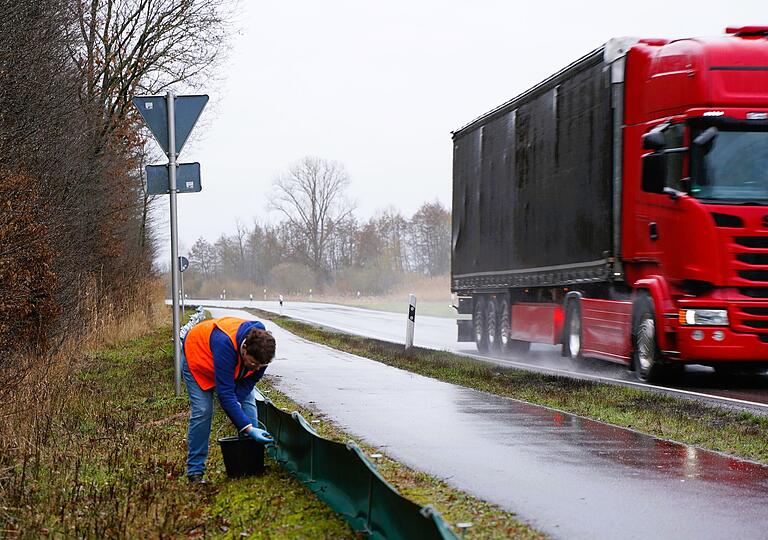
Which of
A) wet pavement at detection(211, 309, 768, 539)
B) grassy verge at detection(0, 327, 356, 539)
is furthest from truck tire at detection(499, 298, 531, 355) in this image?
grassy verge at detection(0, 327, 356, 539)

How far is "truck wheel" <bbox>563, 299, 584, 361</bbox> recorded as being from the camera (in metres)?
17.8

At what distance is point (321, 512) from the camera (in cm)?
695

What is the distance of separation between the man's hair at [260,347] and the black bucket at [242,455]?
40.6 inches

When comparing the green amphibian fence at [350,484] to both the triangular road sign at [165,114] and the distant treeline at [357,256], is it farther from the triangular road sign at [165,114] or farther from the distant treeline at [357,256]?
the distant treeline at [357,256]

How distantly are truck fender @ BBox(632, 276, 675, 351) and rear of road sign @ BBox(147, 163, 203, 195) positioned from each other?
6.25m

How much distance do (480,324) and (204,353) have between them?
1624cm

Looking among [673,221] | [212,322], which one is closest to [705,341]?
[673,221]

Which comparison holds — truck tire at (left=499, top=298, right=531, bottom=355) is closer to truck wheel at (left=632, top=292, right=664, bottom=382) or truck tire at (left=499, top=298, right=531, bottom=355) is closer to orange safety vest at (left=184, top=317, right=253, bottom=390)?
truck wheel at (left=632, top=292, right=664, bottom=382)

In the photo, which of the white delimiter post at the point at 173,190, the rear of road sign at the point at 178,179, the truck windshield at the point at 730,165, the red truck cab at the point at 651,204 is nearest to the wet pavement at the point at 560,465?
the white delimiter post at the point at 173,190

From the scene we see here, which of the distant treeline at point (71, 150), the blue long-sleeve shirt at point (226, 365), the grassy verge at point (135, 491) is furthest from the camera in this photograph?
the distant treeline at point (71, 150)

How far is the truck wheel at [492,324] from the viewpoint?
22.5 m

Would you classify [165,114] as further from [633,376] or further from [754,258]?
[633,376]

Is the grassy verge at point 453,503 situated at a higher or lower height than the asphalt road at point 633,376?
higher

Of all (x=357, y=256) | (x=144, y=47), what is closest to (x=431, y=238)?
(x=357, y=256)
